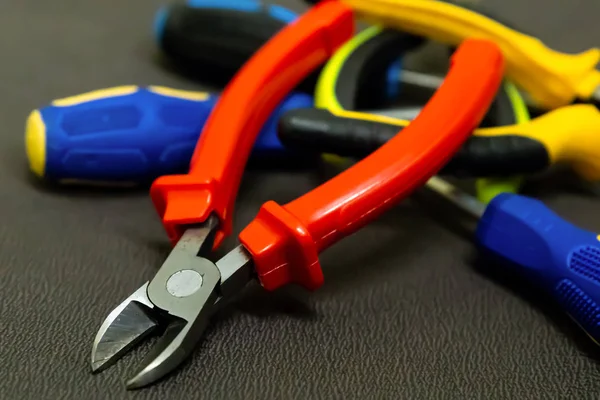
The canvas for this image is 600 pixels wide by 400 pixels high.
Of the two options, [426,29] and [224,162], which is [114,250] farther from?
[426,29]

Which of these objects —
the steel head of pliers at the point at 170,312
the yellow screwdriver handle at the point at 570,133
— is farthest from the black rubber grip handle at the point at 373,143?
the steel head of pliers at the point at 170,312

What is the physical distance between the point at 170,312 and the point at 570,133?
0.33 meters

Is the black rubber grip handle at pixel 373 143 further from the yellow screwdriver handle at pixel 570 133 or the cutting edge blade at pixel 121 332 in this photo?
the cutting edge blade at pixel 121 332

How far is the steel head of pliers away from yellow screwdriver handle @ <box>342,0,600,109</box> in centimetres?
32

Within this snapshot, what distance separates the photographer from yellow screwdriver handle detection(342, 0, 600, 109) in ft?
1.77

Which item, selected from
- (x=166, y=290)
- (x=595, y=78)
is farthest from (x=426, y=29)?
(x=166, y=290)

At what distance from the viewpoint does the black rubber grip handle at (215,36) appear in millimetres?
624

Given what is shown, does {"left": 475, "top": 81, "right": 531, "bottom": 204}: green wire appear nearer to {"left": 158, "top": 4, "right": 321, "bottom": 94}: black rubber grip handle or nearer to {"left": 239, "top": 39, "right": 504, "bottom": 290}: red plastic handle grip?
{"left": 239, "top": 39, "right": 504, "bottom": 290}: red plastic handle grip

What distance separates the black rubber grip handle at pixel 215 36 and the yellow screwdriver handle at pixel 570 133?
0.85 feet

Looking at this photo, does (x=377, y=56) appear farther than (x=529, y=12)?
No

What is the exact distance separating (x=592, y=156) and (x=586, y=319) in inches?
6.6

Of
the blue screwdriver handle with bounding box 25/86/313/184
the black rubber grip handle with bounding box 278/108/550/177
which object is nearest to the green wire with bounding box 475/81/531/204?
the black rubber grip handle with bounding box 278/108/550/177

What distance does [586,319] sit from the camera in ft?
1.28

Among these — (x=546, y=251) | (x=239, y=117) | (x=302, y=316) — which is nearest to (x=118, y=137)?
(x=239, y=117)
